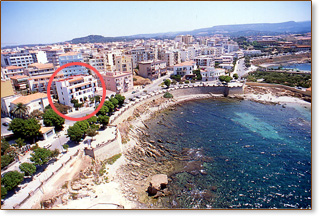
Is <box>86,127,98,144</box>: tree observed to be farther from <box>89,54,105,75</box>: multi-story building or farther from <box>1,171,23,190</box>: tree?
<box>89,54,105,75</box>: multi-story building

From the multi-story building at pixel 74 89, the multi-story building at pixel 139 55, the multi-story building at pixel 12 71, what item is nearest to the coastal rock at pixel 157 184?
the multi-story building at pixel 74 89

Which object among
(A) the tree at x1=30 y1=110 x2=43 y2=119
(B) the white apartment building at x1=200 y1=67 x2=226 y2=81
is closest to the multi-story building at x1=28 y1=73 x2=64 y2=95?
(A) the tree at x1=30 y1=110 x2=43 y2=119

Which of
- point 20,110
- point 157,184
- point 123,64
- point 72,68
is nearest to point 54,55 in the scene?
point 72,68

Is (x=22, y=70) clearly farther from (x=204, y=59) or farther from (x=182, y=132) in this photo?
(x=204, y=59)

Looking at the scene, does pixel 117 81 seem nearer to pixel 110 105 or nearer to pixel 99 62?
pixel 110 105

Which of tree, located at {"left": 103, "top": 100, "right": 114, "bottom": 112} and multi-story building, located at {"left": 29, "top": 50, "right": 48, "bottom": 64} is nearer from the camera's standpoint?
tree, located at {"left": 103, "top": 100, "right": 114, "bottom": 112}
